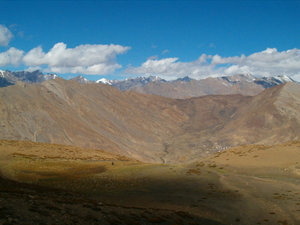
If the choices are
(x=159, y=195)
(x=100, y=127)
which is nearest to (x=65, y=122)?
(x=100, y=127)

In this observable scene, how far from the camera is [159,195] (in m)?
31.3

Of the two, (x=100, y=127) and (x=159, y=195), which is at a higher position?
(x=100, y=127)

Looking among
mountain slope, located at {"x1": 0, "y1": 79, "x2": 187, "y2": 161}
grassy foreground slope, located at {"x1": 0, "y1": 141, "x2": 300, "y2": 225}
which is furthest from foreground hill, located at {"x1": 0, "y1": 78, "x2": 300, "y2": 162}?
grassy foreground slope, located at {"x1": 0, "y1": 141, "x2": 300, "y2": 225}

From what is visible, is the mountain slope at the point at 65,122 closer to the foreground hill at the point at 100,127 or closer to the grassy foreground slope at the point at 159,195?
the foreground hill at the point at 100,127

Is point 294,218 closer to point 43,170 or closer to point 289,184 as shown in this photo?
point 289,184

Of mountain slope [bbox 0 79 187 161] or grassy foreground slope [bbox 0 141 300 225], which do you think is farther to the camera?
mountain slope [bbox 0 79 187 161]

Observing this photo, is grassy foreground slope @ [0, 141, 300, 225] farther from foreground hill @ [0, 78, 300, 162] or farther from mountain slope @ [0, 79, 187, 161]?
foreground hill @ [0, 78, 300, 162]

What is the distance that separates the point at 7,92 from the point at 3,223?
150302mm

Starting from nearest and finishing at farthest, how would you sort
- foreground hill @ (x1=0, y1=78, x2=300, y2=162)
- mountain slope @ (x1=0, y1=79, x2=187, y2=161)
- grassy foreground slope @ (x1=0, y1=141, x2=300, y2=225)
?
grassy foreground slope @ (x1=0, y1=141, x2=300, y2=225)
mountain slope @ (x1=0, y1=79, x2=187, y2=161)
foreground hill @ (x1=0, y1=78, x2=300, y2=162)

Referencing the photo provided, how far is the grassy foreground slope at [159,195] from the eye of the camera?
725 inches

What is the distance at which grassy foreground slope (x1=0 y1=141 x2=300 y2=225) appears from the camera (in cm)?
1841

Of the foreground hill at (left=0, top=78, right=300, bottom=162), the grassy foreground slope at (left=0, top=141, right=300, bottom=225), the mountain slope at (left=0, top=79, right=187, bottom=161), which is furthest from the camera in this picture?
the foreground hill at (left=0, top=78, right=300, bottom=162)

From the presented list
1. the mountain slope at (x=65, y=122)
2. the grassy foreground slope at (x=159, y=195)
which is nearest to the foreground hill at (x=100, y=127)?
the mountain slope at (x=65, y=122)

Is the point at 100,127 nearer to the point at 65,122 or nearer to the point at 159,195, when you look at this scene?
the point at 65,122
